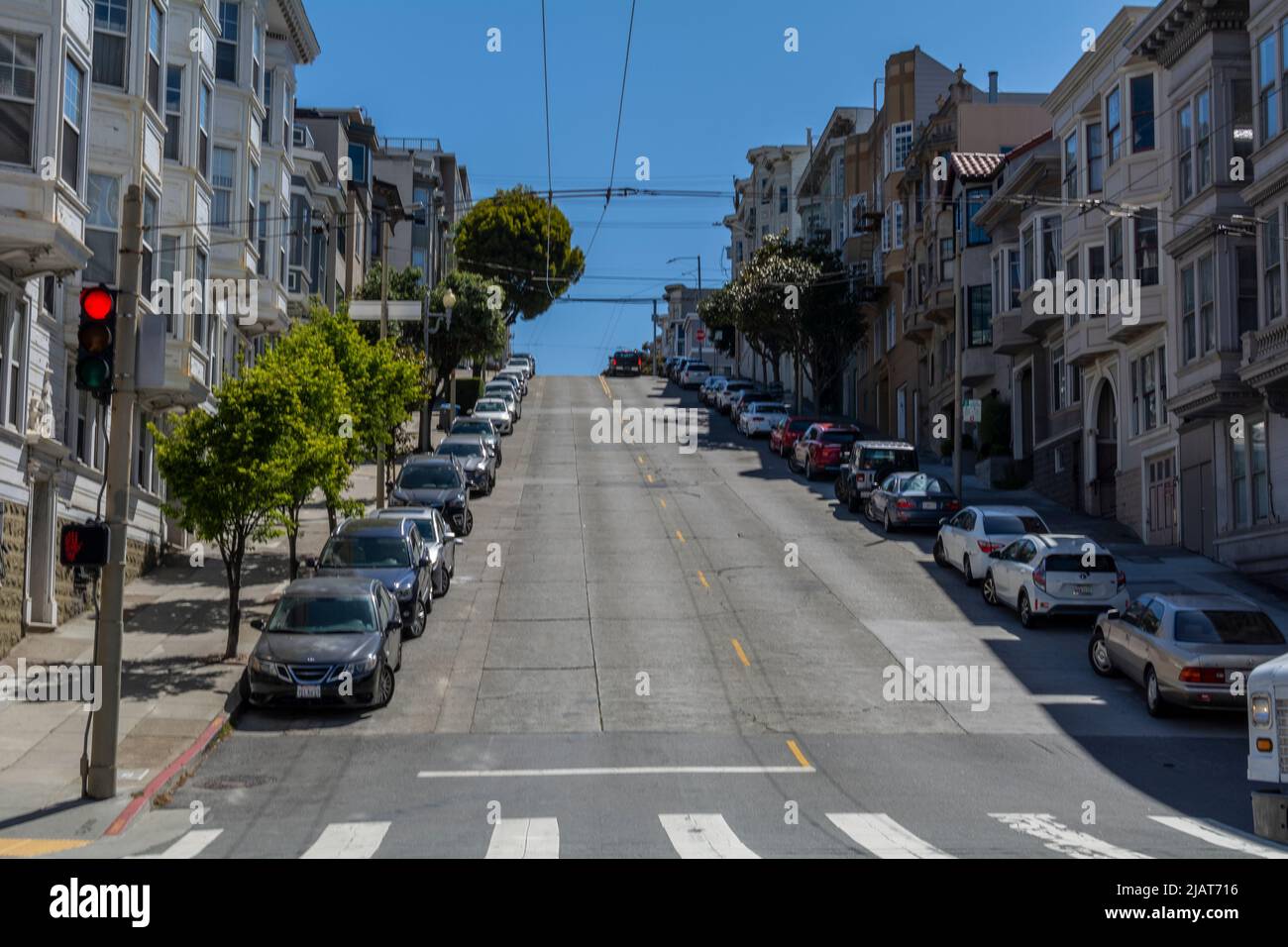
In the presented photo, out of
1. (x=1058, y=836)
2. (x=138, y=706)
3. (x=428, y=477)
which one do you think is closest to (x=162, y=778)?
(x=138, y=706)

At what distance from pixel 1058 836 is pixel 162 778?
9501 mm

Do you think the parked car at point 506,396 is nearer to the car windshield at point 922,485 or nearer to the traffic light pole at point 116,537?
the car windshield at point 922,485

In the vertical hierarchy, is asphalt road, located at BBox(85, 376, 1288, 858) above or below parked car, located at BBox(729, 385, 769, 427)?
below

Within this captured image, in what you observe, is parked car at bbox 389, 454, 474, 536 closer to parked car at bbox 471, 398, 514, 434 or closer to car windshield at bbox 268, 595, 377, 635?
car windshield at bbox 268, 595, 377, 635

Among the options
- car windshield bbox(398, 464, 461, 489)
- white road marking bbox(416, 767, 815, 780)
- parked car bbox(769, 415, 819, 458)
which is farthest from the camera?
parked car bbox(769, 415, 819, 458)

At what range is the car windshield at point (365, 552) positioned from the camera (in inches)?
960

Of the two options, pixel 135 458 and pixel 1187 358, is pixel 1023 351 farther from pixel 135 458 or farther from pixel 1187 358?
pixel 135 458

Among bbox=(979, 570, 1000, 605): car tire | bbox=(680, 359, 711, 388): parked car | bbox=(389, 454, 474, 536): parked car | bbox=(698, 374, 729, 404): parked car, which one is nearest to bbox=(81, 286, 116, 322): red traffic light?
bbox=(979, 570, 1000, 605): car tire

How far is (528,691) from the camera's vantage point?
2052 cm

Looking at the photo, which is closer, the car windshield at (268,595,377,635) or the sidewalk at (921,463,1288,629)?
the car windshield at (268,595,377,635)

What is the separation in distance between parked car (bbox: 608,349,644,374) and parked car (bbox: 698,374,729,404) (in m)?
21.3

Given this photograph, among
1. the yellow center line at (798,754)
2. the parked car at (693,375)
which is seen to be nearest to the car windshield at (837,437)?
the yellow center line at (798,754)

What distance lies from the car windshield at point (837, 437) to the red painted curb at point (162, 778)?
2993 centimetres

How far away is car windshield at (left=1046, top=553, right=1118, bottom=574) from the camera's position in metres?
24.5
